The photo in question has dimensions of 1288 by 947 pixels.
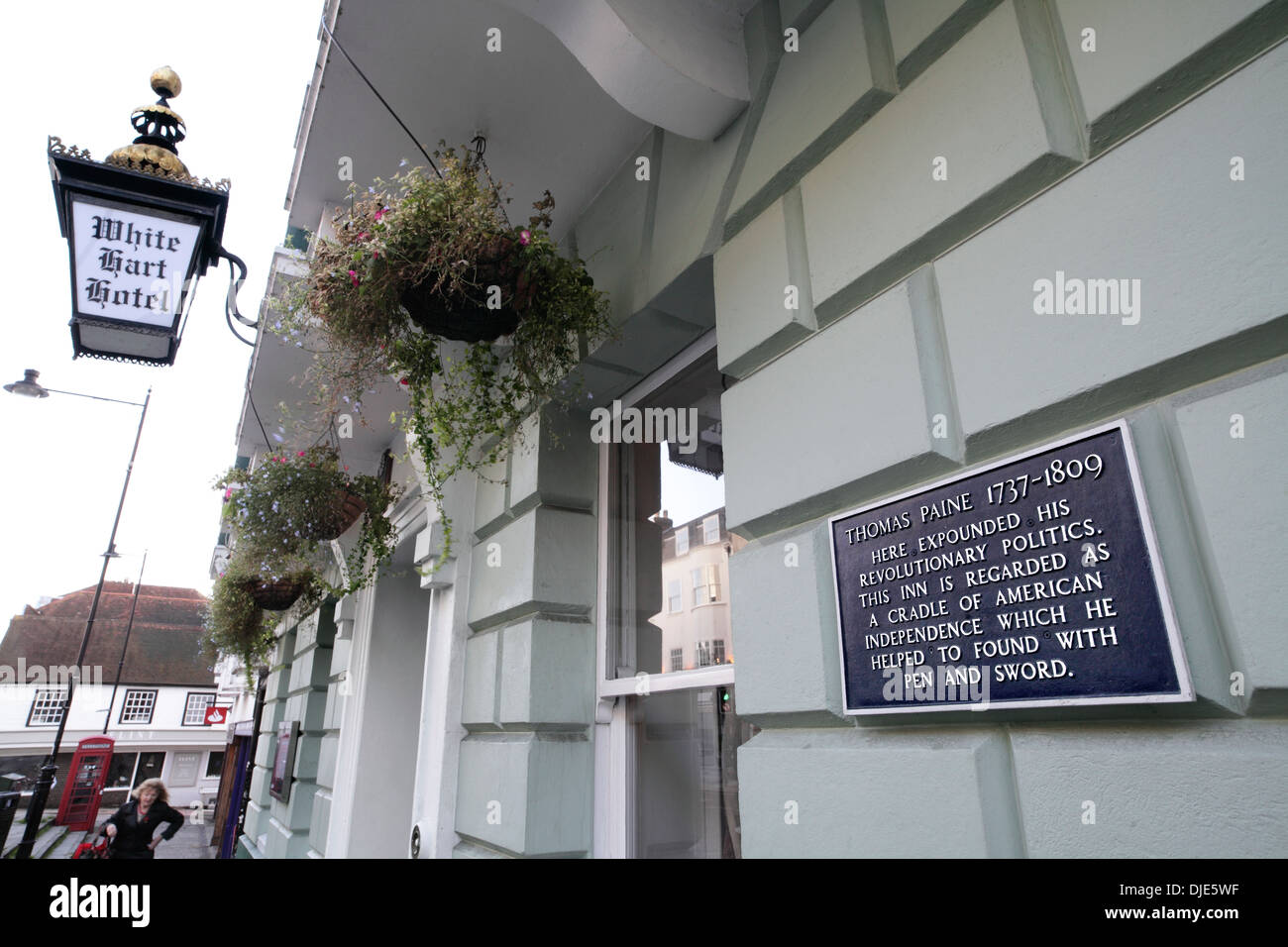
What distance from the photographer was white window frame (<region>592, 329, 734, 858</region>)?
3.48 meters

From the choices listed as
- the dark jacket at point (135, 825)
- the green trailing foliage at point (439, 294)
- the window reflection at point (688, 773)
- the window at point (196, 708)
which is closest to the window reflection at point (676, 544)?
the window reflection at point (688, 773)

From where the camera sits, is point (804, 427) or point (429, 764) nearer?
point (804, 427)

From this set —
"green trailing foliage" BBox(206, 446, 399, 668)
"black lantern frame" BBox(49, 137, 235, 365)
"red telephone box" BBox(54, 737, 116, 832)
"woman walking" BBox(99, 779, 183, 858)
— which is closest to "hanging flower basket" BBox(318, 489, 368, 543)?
"green trailing foliage" BBox(206, 446, 399, 668)

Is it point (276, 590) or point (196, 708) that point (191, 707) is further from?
point (276, 590)

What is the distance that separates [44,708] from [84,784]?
1379 centimetres

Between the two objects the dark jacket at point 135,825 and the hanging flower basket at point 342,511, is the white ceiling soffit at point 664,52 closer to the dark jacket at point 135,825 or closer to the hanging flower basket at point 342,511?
the hanging flower basket at point 342,511

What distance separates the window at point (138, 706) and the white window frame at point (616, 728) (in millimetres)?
43870

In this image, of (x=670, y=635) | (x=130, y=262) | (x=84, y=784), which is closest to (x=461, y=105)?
(x=130, y=262)

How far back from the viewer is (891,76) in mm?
2236
